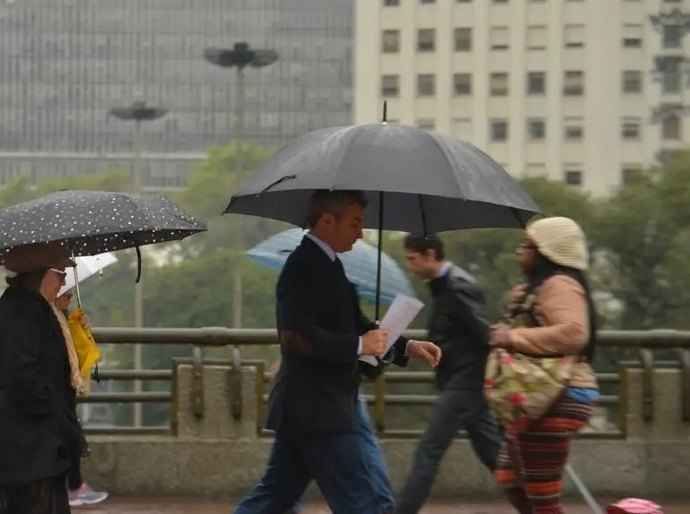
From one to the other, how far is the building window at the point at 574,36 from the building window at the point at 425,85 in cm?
1044

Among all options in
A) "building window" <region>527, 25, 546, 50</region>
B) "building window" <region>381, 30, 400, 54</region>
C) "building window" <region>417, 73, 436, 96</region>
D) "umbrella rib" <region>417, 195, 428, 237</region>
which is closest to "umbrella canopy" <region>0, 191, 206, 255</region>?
"umbrella rib" <region>417, 195, 428, 237</region>

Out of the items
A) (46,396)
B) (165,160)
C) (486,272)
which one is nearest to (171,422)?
(46,396)

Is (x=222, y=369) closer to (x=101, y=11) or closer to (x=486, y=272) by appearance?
(x=486, y=272)

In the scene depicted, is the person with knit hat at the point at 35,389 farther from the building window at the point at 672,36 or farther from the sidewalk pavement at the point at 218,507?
the building window at the point at 672,36

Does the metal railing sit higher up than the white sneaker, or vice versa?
the metal railing

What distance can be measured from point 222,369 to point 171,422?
0.50 meters

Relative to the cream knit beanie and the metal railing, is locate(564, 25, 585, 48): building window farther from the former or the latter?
the cream knit beanie

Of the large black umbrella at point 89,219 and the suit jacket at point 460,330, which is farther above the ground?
the large black umbrella at point 89,219

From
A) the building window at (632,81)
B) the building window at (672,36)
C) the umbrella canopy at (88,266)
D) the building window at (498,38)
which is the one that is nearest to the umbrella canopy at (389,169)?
the umbrella canopy at (88,266)

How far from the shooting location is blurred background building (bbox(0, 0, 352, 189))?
128 metres

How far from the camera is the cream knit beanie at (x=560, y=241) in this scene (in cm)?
575

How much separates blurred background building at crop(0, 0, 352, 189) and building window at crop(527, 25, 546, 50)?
25323 millimetres

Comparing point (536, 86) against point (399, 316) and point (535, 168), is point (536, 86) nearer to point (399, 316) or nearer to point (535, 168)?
point (535, 168)

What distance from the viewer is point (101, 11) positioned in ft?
426
